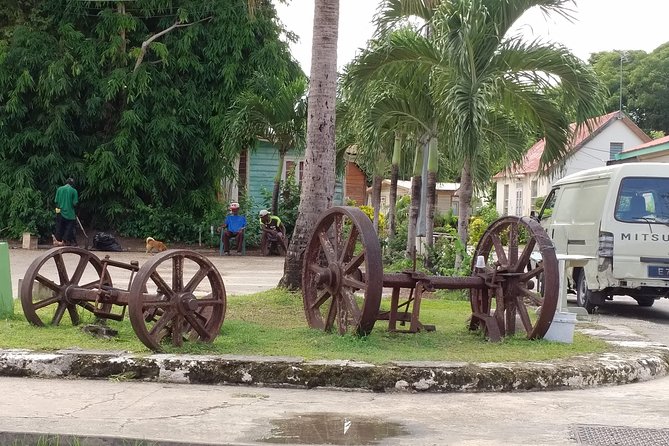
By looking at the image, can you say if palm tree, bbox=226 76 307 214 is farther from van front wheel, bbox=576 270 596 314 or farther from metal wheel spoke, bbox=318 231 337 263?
metal wheel spoke, bbox=318 231 337 263

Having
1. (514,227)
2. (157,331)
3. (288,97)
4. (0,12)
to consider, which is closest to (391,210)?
(288,97)

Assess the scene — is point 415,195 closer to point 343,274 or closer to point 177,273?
point 343,274

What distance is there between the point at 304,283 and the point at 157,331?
1.91 meters

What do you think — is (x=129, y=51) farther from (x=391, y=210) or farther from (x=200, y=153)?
(x=391, y=210)

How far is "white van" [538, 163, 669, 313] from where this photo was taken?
40.1ft

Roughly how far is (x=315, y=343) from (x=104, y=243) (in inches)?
583

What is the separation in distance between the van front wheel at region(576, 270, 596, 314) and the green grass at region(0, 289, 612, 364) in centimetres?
357

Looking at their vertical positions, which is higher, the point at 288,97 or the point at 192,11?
the point at 192,11

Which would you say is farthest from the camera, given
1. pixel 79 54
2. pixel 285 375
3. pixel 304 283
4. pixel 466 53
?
pixel 79 54

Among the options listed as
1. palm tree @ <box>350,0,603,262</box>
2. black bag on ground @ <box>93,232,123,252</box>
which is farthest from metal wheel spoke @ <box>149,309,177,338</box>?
black bag on ground @ <box>93,232,123,252</box>

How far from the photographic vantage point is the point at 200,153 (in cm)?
2394

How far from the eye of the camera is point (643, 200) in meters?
12.5

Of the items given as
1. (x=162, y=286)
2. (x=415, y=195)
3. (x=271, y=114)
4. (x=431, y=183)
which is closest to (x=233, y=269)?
(x=415, y=195)

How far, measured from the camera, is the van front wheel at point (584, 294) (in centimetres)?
1313
